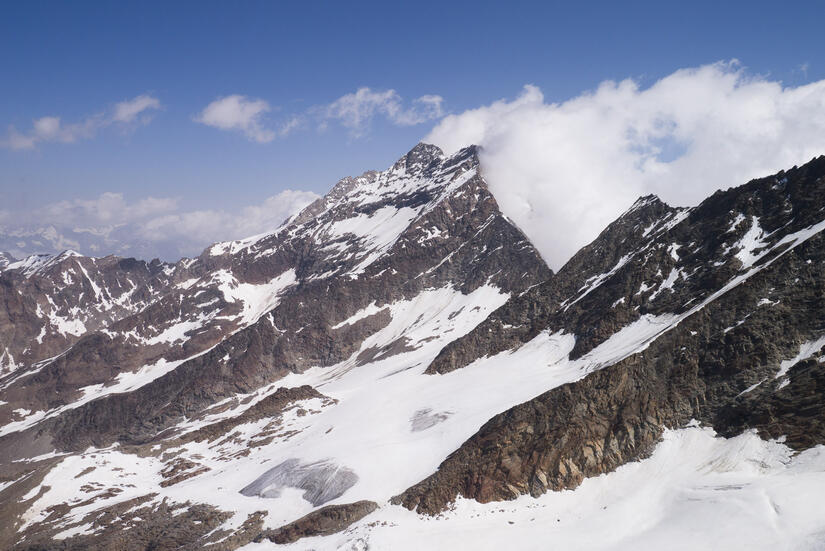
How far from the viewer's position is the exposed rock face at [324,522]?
52884mm

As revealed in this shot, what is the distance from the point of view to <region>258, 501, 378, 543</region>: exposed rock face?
52.9 m

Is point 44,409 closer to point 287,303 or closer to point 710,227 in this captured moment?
point 287,303

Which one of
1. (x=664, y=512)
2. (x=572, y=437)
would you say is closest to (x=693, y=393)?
(x=572, y=437)

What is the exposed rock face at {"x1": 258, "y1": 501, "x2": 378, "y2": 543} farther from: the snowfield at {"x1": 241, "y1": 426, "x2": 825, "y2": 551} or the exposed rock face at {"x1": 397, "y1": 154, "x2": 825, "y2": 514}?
the exposed rock face at {"x1": 397, "y1": 154, "x2": 825, "y2": 514}

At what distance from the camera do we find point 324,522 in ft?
176

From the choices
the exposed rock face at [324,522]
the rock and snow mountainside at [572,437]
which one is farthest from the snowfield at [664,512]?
the exposed rock face at [324,522]

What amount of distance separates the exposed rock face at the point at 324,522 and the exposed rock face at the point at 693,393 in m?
4.96

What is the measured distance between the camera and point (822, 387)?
130ft

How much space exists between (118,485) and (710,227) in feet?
337

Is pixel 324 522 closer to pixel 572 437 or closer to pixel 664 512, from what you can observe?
pixel 572 437

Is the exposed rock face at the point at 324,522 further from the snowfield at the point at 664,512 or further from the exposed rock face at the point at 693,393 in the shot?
the exposed rock face at the point at 693,393

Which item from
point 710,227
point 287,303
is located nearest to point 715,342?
point 710,227

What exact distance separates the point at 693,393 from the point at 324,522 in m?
39.5

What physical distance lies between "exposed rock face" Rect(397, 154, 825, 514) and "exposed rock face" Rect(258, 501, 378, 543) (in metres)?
4.96
